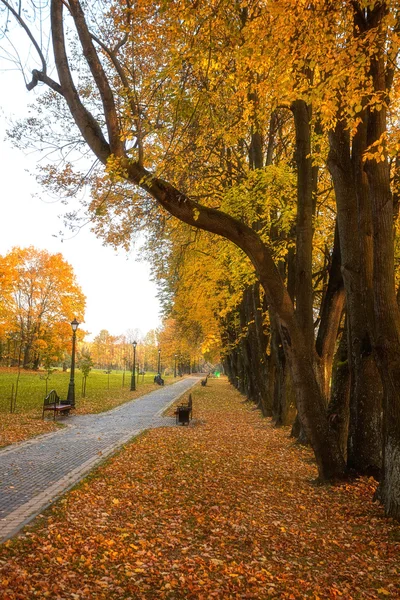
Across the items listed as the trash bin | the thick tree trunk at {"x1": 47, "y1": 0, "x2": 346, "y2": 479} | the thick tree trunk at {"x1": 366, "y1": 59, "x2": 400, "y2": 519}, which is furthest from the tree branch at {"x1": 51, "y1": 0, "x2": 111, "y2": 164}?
the trash bin

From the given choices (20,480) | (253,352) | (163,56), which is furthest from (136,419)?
(163,56)

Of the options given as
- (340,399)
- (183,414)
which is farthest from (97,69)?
(183,414)

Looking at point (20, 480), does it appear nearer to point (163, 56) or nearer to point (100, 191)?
point (100, 191)

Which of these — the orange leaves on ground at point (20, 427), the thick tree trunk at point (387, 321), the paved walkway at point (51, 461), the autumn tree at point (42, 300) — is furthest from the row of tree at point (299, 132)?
the autumn tree at point (42, 300)

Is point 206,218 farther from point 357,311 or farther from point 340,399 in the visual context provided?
point 340,399

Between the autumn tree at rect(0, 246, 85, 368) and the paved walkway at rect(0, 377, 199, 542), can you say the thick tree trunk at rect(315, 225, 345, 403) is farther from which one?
the autumn tree at rect(0, 246, 85, 368)

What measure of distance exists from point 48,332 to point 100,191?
3843cm

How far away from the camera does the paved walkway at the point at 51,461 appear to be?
6.67 m

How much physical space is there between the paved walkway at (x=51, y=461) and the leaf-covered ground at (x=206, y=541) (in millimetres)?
388

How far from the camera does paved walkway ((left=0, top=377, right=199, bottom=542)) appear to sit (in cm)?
667

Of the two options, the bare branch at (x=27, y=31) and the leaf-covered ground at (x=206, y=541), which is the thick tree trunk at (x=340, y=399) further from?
the bare branch at (x=27, y=31)

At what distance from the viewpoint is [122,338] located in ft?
381

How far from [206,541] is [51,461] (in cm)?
559

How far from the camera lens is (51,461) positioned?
1005 cm
